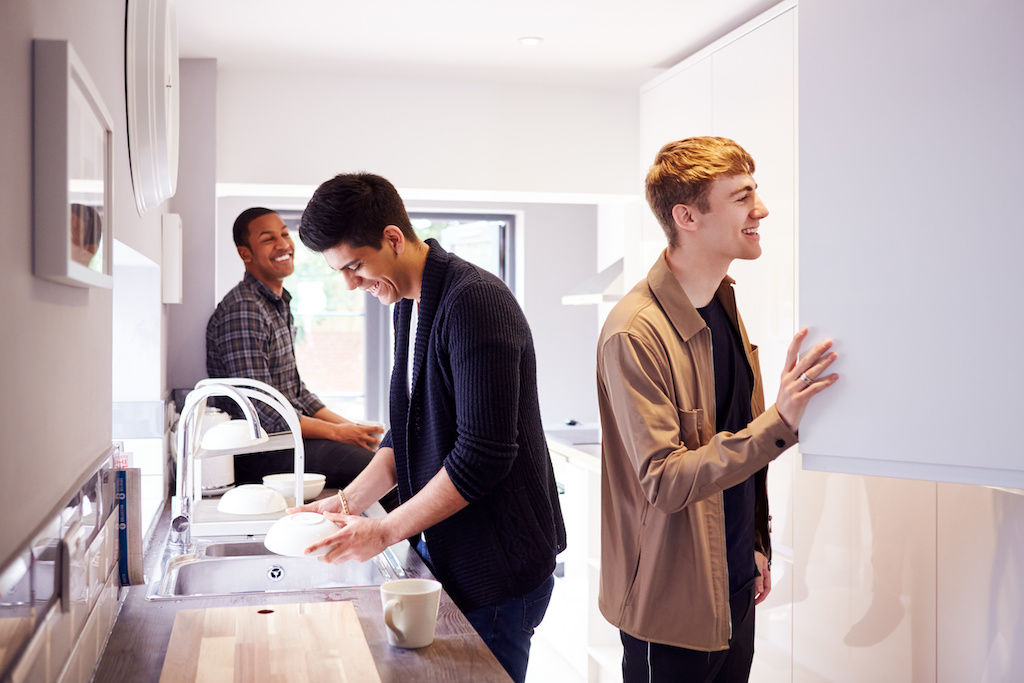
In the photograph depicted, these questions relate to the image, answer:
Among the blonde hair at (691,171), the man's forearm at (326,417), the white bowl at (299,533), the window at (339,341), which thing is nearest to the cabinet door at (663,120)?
the man's forearm at (326,417)

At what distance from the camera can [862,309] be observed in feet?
4.06

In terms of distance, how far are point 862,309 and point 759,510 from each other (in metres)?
0.70

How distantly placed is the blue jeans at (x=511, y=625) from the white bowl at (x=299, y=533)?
11.5 inches

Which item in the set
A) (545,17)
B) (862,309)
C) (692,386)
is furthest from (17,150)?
(545,17)

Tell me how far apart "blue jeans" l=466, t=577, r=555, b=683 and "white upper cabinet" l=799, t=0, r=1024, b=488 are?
556mm

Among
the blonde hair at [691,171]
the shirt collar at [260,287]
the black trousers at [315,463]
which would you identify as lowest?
the black trousers at [315,463]

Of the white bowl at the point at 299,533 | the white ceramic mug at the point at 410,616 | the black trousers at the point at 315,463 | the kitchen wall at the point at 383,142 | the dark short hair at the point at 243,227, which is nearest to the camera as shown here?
the white ceramic mug at the point at 410,616

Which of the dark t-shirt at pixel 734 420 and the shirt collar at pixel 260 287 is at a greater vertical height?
the shirt collar at pixel 260 287

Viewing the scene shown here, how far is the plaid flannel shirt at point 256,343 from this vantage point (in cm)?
293

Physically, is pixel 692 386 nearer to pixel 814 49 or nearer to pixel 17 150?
pixel 814 49

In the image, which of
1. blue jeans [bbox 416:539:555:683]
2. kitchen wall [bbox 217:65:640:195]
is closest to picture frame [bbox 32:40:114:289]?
blue jeans [bbox 416:539:555:683]

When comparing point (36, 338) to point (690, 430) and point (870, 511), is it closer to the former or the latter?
point (690, 430)

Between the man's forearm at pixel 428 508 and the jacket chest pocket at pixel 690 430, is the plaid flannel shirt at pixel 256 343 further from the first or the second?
the jacket chest pocket at pixel 690 430

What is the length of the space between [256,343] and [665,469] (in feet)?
5.99
